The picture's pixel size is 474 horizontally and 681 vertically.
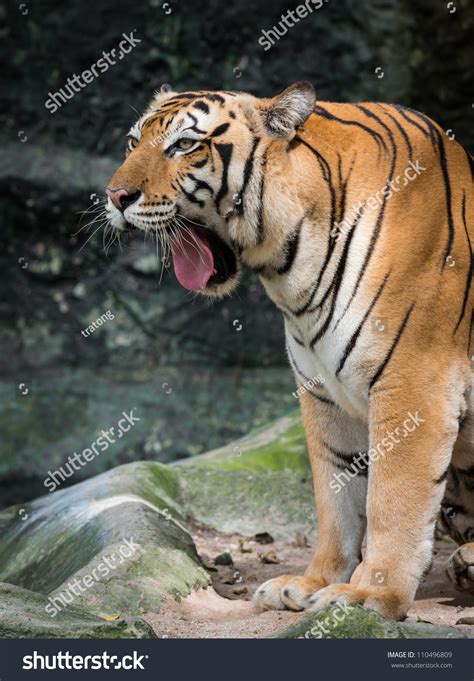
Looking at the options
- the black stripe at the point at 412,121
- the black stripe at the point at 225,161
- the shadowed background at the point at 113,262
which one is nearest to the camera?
the black stripe at the point at 225,161

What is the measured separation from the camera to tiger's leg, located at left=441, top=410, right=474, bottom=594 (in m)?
4.18

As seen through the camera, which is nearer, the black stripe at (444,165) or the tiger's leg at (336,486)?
the black stripe at (444,165)

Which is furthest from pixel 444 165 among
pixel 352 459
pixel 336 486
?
pixel 336 486

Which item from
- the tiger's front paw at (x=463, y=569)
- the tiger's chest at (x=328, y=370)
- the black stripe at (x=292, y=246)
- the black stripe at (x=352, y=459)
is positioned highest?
the black stripe at (x=292, y=246)

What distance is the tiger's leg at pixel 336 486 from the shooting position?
4.39 m

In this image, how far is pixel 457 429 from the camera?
4000mm

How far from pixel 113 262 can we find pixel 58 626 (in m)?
5.58

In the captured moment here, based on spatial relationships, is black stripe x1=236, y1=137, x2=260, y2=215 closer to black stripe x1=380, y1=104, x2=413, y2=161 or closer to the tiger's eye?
the tiger's eye

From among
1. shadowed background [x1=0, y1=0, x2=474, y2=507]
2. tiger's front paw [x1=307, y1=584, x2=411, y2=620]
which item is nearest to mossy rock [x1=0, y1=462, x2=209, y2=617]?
tiger's front paw [x1=307, y1=584, x2=411, y2=620]

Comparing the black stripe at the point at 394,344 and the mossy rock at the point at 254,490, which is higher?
the black stripe at the point at 394,344

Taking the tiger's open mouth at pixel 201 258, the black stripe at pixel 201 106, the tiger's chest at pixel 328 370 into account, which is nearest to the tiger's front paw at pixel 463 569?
the tiger's chest at pixel 328 370

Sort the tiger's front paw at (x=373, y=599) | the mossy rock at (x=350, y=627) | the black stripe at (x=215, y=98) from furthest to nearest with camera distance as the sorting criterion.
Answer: the black stripe at (x=215, y=98) → the tiger's front paw at (x=373, y=599) → the mossy rock at (x=350, y=627)

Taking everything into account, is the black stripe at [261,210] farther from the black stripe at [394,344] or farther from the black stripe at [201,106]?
the black stripe at [394,344]

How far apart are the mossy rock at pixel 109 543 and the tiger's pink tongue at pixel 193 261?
3.87 ft
